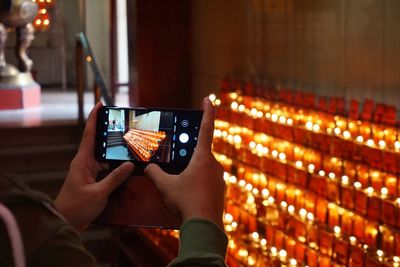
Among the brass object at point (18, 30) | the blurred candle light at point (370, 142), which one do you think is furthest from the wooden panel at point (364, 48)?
the brass object at point (18, 30)

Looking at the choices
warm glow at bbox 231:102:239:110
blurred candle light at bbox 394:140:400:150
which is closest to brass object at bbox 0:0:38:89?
warm glow at bbox 231:102:239:110

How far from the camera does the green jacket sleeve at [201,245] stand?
1.00 metres

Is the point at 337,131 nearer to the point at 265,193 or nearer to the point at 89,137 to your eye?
the point at 265,193

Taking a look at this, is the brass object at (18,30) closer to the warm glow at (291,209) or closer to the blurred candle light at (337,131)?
the warm glow at (291,209)

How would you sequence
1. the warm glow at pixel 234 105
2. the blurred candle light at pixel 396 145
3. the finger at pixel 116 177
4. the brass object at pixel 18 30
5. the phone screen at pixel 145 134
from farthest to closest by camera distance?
the brass object at pixel 18 30 < the warm glow at pixel 234 105 < the blurred candle light at pixel 396 145 < the phone screen at pixel 145 134 < the finger at pixel 116 177

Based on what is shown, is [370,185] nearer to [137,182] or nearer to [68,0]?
[137,182]

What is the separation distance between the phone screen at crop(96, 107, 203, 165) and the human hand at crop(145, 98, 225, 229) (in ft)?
0.64

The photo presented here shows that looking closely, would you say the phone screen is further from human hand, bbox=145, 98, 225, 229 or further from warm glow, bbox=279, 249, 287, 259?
warm glow, bbox=279, 249, 287, 259

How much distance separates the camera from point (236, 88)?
5.66m

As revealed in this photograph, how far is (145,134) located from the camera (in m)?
1.52

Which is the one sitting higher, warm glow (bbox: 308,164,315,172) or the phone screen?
the phone screen

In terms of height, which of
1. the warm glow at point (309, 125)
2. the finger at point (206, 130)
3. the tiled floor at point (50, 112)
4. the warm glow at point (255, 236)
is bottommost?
the warm glow at point (255, 236)

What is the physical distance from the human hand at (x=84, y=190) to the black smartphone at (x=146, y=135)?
0.16ft

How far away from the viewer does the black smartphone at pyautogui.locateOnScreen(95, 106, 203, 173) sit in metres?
1.45
